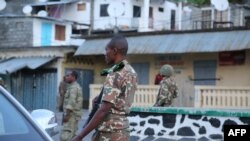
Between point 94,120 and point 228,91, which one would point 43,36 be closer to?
point 228,91

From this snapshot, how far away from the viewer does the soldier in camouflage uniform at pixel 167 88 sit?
9867 mm

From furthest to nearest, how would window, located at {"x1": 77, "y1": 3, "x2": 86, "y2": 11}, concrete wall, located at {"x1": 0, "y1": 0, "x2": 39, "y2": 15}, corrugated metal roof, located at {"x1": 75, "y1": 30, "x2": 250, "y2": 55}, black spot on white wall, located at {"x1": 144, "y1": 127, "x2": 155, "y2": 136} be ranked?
concrete wall, located at {"x1": 0, "y1": 0, "x2": 39, "y2": 15}
window, located at {"x1": 77, "y1": 3, "x2": 86, "y2": 11}
corrugated metal roof, located at {"x1": 75, "y1": 30, "x2": 250, "y2": 55}
black spot on white wall, located at {"x1": 144, "y1": 127, "x2": 155, "y2": 136}

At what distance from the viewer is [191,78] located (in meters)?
25.0

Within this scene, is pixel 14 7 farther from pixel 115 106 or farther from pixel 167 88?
pixel 115 106

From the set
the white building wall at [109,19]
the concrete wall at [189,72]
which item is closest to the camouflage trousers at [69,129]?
the concrete wall at [189,72]

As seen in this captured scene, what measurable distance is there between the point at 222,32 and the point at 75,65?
866 cm

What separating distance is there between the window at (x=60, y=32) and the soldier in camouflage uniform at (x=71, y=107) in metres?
30.7

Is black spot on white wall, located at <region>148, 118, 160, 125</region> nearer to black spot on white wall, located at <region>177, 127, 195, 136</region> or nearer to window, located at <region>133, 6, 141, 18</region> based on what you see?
black spot on white wall, located at <region>177, 127, 195, 136</region>

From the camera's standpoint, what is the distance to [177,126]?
10039 mm

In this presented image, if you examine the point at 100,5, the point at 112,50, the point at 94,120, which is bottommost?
the point at 94,120

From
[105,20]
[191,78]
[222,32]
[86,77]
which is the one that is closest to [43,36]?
[105,20]

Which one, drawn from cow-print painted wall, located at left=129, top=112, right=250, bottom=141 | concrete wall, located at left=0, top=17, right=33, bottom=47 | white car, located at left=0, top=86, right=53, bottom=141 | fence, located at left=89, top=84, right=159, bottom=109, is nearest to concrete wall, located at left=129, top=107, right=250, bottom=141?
cow-print painted wall, located at left=129, top=112, right=250, bottom=141

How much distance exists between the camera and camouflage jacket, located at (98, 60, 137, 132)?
512 centimetres

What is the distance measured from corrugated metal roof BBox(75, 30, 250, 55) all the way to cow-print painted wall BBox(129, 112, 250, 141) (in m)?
11.4
